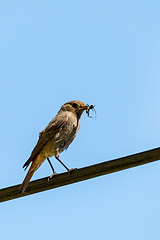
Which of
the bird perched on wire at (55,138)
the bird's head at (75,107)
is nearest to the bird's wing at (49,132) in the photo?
the bird perched on wire at (55,138)

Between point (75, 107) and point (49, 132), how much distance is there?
1.18 m

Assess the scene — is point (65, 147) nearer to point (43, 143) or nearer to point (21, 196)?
point (43, 143)

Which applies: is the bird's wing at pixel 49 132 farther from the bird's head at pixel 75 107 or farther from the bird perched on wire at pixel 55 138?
the bird's head at pixel 75 107

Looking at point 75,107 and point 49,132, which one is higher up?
point 75,107

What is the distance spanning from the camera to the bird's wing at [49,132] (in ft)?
27.3

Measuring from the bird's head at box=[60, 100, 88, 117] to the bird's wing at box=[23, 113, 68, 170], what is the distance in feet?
1.49

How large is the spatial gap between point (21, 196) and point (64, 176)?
76 cm

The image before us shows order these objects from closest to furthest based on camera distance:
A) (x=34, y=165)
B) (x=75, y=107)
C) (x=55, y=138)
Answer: (x=34, y=165)
(x=55, y=138)
(x=75, y=107)

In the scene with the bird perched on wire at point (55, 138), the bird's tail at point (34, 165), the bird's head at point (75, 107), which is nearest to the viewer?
the bird's tail at point (34, 165)

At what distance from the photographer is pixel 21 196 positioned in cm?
619

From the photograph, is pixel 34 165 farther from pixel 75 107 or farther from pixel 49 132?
pixel 75 107

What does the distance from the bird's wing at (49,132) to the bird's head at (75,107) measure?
454 mm

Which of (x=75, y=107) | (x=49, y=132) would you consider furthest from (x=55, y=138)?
(x=75, y=107)

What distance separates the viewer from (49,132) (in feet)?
28.3
